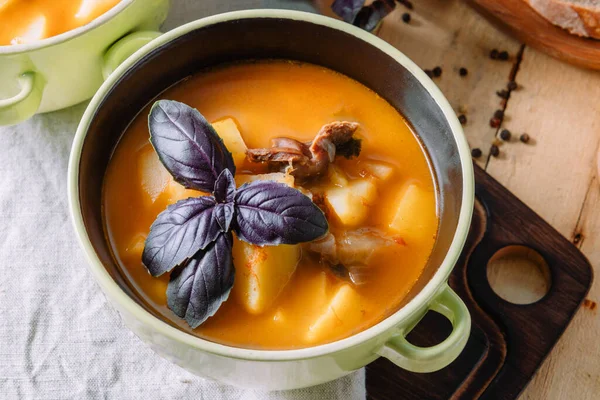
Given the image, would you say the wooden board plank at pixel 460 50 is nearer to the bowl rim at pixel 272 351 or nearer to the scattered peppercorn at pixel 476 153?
the scattered peppercorn at pixel 476 153

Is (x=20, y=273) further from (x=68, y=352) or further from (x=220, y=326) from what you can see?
(x=220, y=326)

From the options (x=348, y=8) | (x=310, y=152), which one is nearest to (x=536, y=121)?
(x=348, y=8)

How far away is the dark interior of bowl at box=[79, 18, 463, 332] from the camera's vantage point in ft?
5.20

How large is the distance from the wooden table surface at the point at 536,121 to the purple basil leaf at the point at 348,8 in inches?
3.6

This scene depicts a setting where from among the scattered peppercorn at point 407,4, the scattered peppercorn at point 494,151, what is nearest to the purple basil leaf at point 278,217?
the scattered peppercorn at point 494,151

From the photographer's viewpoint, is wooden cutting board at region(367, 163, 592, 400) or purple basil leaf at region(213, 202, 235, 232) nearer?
purple basil leaf at region(213, 202, 235, 232)

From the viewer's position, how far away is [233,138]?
5.57ft

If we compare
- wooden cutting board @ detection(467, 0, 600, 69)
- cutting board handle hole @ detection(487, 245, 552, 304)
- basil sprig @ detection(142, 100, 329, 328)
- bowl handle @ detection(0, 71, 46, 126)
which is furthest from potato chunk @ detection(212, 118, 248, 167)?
wooden cutting board @ detection(467, 0, 600, 69)

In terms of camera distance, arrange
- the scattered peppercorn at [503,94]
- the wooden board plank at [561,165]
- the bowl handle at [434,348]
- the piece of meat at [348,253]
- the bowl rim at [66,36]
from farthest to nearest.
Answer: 1. the scattered peppercorn at [503,94]
2. the wooden board plank at [561,165]
3. the bowl rim at [66,36]
4. the piece of meat at [348,253]
5. the bowl handle at [434,348]

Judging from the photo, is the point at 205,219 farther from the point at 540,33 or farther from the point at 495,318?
the point at 540,33

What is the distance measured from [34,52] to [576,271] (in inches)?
59.3

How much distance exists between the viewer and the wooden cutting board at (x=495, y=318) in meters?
1.83

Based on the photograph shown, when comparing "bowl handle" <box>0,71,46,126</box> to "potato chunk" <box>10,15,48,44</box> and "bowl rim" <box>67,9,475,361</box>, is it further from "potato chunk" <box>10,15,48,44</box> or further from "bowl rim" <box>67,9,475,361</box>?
"bowl rim" <box>67,9,475,361</box>

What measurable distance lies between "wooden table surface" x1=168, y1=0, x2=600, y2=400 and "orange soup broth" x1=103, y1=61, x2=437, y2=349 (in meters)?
0.53
